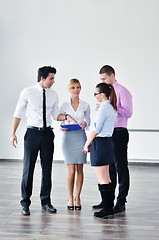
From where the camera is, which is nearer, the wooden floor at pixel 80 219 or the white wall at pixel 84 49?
the wooden floor at pixel 80 219

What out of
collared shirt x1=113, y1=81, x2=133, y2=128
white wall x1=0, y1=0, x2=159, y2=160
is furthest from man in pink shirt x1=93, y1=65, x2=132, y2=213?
white wall x1=0, y1=0, x2=159, y2=160

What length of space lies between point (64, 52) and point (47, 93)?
→ 149 inches

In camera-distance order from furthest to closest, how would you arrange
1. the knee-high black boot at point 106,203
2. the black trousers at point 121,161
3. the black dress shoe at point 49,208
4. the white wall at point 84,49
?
1. the white wall at point 84,49
2. the black trousers at point 121,161
3. the black dress shoe at point 49,208
4. the knee-high black boot at point 106,203

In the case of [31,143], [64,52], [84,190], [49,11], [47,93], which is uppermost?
[49,11]

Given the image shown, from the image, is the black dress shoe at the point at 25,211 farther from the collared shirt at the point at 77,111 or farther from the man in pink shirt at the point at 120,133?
the collared shirt at the point at 77,111

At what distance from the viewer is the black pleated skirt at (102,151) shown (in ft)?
16.0

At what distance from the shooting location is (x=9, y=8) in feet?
29.1

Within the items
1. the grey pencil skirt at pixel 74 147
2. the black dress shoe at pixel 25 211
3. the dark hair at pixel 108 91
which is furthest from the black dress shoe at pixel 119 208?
the dark hair at pixel 108 91

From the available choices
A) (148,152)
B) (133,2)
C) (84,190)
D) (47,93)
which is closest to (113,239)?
(47,93)

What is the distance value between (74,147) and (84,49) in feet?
12.5

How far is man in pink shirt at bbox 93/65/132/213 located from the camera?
5.19 meters

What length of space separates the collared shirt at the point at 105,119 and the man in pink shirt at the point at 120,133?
349 mm

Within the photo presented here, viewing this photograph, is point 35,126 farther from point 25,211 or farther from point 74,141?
point 25,211

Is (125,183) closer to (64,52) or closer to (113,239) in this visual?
(113,239)
